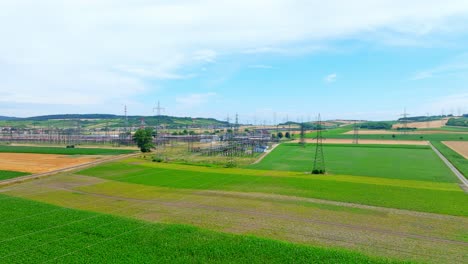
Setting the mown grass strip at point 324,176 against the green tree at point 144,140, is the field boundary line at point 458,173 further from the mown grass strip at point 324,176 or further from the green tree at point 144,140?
the green tree at point 144,140

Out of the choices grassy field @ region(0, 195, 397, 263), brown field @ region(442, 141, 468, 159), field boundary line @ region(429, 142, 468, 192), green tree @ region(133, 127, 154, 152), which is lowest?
field boundary line @ region(429, 142, 468, 192)

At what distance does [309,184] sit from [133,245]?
106 ft

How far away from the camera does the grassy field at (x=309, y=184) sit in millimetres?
38062

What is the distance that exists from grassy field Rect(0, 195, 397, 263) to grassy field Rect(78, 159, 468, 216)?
19.1 meters

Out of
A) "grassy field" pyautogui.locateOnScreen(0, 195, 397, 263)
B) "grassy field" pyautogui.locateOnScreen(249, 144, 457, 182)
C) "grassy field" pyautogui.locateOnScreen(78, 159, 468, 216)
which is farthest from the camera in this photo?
"grassy field" pyautogui.locateOnScreen(249, 144, 457, 182)

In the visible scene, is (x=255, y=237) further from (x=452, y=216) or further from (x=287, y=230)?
(x=452, y=216)

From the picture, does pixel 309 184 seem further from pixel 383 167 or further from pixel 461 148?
pixel 461 148

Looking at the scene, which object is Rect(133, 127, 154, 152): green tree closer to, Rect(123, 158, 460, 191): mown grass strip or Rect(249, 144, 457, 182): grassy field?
Rect(123, 158, 460, 191): mown grass strip

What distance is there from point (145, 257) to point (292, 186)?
30.6 metres

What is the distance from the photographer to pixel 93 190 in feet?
152

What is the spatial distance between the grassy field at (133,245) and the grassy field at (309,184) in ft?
62.6

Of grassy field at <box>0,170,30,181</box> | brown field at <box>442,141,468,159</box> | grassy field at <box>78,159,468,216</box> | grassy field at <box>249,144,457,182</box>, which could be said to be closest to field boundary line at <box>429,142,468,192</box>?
grassy field at <box>249,144,457,182</box>

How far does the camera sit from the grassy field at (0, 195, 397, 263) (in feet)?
70.5

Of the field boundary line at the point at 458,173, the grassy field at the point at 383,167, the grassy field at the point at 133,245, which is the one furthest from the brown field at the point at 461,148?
the grassy field at the point at 133,245
